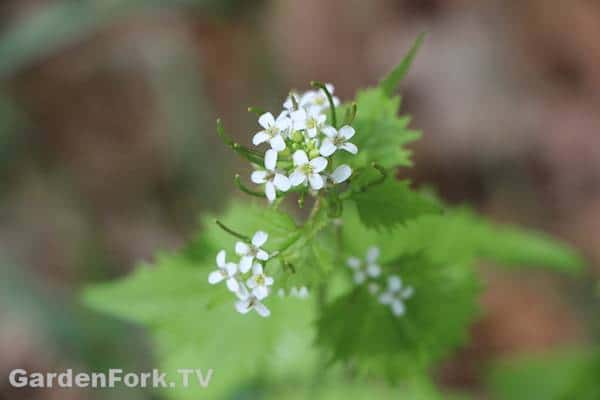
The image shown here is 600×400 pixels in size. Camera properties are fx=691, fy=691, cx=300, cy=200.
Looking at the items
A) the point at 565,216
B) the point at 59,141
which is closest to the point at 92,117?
the point at 59,141

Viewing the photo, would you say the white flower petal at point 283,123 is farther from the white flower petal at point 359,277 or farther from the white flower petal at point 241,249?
the white flower petal at point 359,277

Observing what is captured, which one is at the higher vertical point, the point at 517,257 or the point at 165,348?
the point at 517,257

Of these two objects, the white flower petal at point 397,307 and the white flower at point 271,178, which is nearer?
the white flower at point 271,178

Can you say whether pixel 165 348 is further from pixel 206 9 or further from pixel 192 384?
pixel 206 9

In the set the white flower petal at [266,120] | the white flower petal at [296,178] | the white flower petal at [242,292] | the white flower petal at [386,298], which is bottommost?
the white flower petal at [242,292]

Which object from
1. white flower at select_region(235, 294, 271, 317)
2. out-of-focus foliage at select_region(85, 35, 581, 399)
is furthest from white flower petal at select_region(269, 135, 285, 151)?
white flower at select_region(235, 294, 271, 317)

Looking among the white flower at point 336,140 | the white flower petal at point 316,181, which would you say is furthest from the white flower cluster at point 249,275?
the white flower at point 336,140
